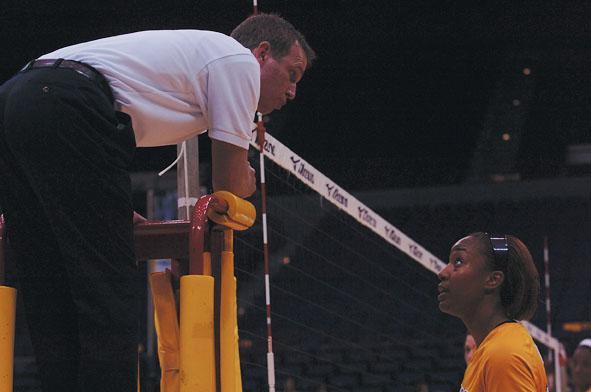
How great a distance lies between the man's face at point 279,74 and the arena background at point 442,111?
29.9ft

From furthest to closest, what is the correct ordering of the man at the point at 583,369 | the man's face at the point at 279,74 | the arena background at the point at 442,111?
the arena background at the point at 442,111
the man at the point at 583,369
the man's face at the point at 279,74

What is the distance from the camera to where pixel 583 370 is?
5.40m

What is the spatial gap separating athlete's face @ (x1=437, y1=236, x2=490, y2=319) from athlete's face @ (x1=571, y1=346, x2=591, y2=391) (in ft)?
9.85

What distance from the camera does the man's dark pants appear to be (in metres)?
1.59

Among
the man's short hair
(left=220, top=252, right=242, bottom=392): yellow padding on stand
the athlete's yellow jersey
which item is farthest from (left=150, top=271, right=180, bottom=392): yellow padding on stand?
the athlete's yellow jersey

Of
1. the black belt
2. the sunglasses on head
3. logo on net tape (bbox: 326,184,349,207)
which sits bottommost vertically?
the sunglasses on head

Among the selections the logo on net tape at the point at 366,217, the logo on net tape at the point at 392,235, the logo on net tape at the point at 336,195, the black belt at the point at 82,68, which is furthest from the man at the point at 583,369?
the black belt at the point at 82,68

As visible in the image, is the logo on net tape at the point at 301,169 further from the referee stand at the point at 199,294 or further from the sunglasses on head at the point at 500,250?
the referee stand at the point at 199,294

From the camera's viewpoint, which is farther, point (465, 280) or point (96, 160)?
point (465, 280)

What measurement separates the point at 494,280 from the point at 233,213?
1.16 meters

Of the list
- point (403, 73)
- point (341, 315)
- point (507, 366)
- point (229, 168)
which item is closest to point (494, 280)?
point (507, 366)

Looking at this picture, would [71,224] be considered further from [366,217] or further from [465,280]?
[366,217]

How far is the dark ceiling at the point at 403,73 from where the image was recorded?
38.2 feet

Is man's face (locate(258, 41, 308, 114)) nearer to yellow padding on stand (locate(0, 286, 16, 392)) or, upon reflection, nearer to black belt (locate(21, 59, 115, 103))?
black belt (locate(21, 59, 115, 103))
